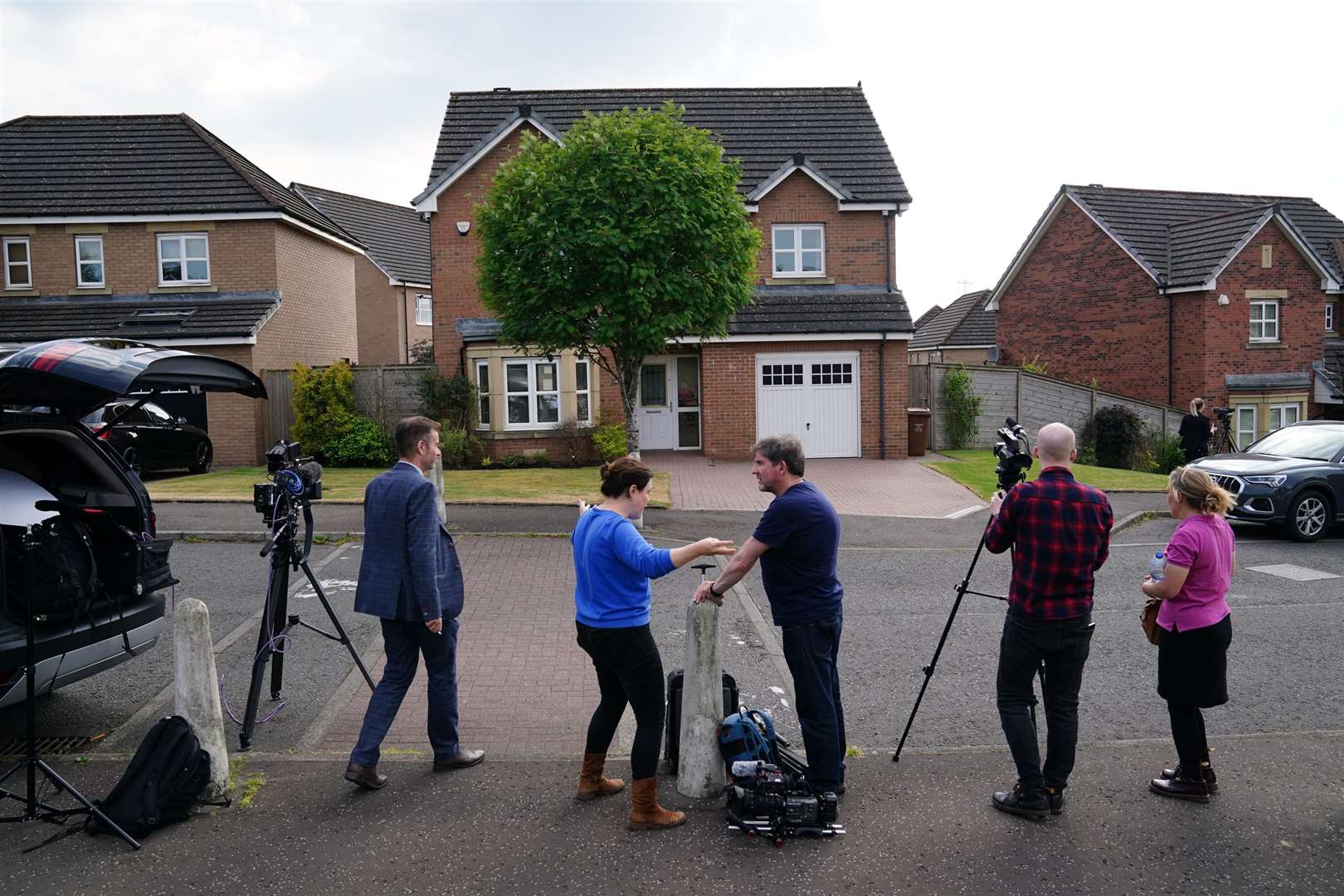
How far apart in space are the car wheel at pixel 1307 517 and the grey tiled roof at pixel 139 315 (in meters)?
19.6

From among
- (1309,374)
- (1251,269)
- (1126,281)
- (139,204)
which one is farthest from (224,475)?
(1309,374)

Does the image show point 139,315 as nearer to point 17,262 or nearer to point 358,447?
point 17,262

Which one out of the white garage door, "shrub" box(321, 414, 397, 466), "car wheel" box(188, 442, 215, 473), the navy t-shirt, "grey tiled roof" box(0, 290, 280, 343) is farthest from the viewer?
the white garage door

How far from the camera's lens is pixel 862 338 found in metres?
22.9

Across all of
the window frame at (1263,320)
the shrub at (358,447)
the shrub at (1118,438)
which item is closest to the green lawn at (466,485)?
the shrub at (358,447)

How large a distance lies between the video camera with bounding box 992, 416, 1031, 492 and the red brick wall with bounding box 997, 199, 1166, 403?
26.7 m

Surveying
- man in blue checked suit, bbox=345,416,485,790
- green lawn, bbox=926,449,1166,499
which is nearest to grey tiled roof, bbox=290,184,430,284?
green lawn, bbox=926,449,1166,499

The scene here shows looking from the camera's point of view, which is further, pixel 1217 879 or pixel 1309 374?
pixel 1309 374

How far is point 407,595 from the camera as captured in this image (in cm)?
535

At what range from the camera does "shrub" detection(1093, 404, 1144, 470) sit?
84.1 ft

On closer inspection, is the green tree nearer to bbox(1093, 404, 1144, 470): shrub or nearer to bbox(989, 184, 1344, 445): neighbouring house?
bbox(1093, 404, 1144, 470): shrub

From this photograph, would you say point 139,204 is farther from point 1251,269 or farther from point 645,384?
point 1251,269

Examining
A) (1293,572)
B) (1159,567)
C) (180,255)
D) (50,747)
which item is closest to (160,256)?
(180,255)

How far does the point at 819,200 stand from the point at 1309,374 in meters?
16.3
